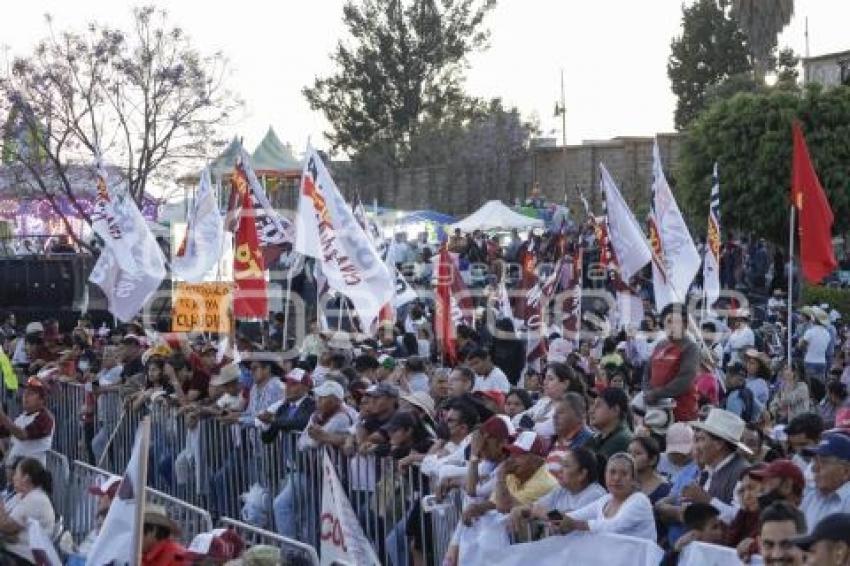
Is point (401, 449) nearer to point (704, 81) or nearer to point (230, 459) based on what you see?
point (230, 459)

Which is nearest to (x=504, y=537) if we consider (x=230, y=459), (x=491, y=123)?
(x=230, y=459)

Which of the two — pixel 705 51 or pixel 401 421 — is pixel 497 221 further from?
pixel 401 421

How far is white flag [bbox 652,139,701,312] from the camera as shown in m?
16.0

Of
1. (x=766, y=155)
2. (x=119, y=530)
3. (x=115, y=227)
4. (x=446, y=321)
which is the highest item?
(x=766, y=155)

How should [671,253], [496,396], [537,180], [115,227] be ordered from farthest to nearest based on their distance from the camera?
[537,180] → [115,227] → [671,253] → [496,396]

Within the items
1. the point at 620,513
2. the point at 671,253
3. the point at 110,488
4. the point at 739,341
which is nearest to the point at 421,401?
the point at 110,488

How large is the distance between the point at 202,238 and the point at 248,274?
227cm

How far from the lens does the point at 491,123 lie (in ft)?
191

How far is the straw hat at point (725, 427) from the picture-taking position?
Result: 8.52 metres

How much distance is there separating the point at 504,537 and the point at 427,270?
28.0 m

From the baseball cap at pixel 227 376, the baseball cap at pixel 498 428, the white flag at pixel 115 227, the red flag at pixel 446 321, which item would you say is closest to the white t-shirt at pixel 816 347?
the red flag at pixel 446 321

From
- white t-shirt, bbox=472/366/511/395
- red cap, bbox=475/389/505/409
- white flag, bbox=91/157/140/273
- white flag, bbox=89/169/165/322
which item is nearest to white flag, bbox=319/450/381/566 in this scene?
red cap, bbox=475/389/505/409

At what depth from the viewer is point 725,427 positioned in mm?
8547

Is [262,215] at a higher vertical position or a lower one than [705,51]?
lower
